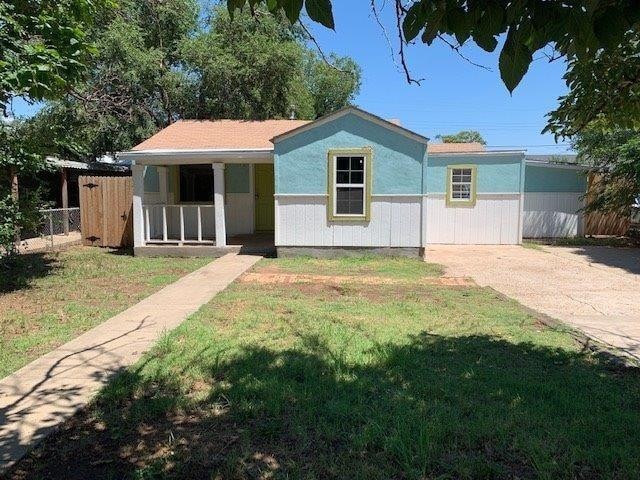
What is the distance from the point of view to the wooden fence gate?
13.8 metres

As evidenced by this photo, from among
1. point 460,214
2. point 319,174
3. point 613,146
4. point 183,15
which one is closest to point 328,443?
point 319,174

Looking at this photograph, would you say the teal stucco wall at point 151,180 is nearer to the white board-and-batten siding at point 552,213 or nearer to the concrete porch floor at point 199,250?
the concrete porch floor at point 199,250

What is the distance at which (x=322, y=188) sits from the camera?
1162cm

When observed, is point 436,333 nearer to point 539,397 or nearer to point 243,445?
point 539,397

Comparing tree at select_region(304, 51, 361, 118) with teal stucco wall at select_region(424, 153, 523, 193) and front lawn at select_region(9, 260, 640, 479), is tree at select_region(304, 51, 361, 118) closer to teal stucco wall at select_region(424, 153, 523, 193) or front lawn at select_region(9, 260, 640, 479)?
teal stucco wall at select_region(424, 153, 523, 193)

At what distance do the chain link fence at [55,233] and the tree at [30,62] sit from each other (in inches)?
198

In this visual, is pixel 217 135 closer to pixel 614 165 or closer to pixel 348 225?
pixel 348 225

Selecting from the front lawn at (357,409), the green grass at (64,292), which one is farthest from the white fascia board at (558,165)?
the front lawn at (357,409)

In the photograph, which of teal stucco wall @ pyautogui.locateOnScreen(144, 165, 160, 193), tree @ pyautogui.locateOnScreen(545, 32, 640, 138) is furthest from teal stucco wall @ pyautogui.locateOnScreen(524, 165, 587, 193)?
tree @ pyautogui.locateOnScreen(545, 32, 640, 138)

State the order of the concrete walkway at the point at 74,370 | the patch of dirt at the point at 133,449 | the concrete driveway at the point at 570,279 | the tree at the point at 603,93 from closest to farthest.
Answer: the patch of dirt at the point at 133,449 → the concrete walkway at the point at 74,370 → the tree at the point at 603,93 → the concrete driveway at the point at 570,279

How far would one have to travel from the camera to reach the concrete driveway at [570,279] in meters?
6.06

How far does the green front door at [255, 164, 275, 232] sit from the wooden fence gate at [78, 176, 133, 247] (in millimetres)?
3754

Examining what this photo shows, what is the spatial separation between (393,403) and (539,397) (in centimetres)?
114

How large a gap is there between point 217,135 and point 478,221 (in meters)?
8.53
